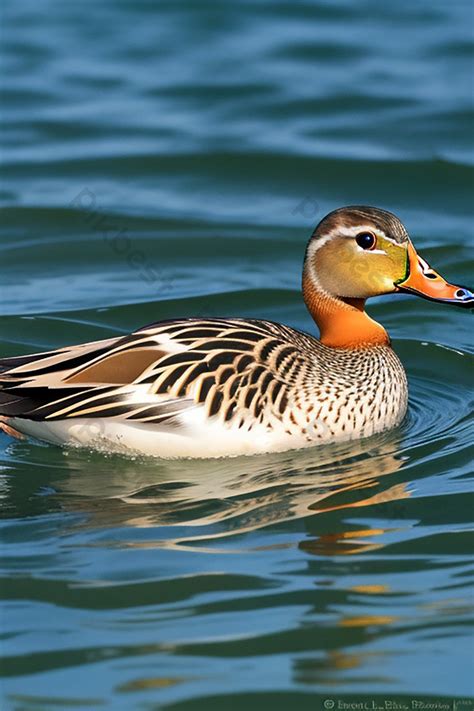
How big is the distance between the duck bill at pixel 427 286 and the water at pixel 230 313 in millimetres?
837

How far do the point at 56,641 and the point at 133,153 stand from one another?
10.1m

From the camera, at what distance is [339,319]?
971 cm

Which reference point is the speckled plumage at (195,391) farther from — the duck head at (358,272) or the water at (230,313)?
the duck head at (358,272)

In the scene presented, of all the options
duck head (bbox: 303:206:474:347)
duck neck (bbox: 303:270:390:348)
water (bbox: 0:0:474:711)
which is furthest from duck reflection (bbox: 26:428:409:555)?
duck head (bbox: 303:206:474:347)

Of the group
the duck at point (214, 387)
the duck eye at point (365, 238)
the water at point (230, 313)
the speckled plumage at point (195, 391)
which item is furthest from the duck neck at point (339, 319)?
the water at point (230, 313)

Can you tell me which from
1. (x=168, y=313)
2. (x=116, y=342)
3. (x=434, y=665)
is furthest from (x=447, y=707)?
(x=168, y=313)

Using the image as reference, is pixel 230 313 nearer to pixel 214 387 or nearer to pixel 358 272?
pixel 358 272

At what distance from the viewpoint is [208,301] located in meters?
12.3

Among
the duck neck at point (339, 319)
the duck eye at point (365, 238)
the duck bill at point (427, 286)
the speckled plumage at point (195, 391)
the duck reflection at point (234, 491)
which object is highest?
the duck eye at point (365, 238)

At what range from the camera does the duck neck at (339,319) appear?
9648 millimetres

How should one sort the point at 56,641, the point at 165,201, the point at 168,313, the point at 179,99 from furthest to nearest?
1. the point at 179,99
2. the point at 165,201
3. the point at 168,313
4. the point at 56,641

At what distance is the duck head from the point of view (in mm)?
9406

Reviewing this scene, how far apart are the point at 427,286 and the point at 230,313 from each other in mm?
2810

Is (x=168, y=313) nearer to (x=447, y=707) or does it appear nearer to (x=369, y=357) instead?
(x=369, y=357)
